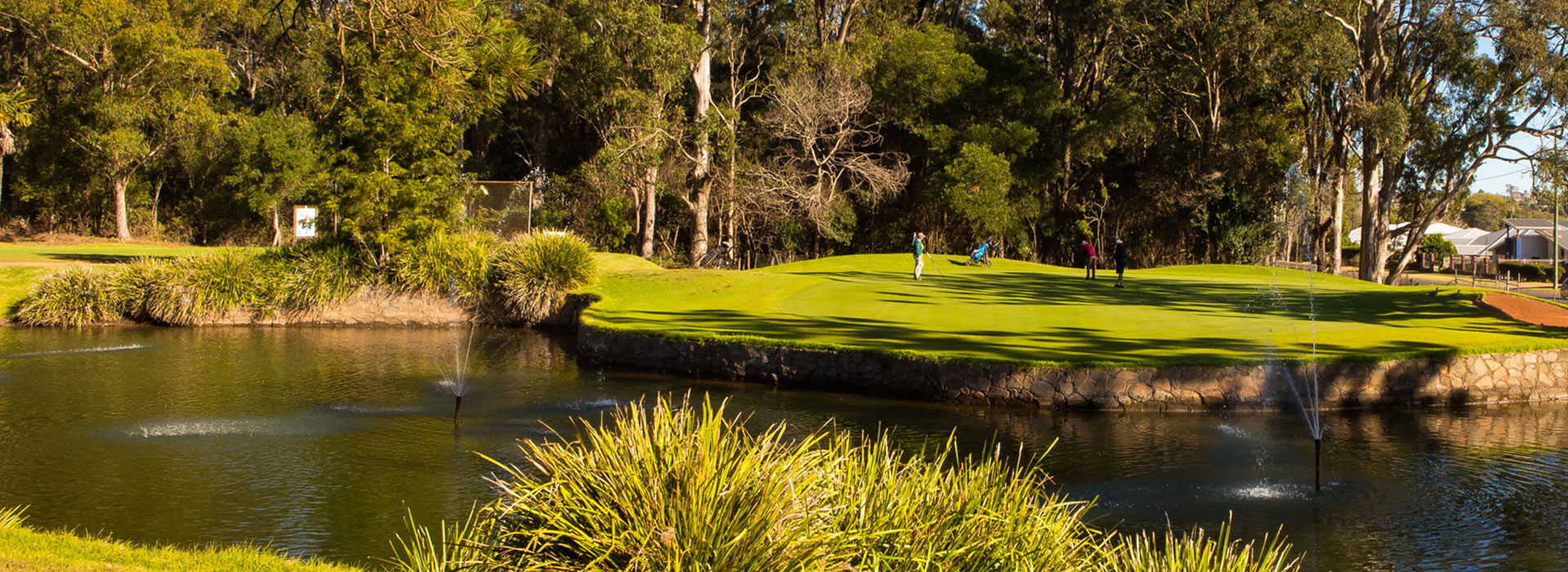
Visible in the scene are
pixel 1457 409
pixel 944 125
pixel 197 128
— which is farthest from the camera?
pixel 197 128

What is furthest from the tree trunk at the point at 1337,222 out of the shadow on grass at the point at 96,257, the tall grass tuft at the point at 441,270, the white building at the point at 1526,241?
the shadow on grass at the point at 96,257

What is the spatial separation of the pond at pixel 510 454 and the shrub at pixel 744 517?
173 inches

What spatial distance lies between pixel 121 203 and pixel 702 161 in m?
25.4

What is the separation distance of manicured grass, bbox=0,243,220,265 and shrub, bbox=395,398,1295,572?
27277 millimetres

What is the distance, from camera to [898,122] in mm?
42812

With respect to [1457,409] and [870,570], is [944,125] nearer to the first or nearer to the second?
[1457,409]

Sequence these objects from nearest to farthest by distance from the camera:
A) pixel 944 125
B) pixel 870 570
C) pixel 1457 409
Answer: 1. pixel 870 570
2. pixel 1457 409
3. pixel 944 125

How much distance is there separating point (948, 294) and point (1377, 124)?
23.3 m

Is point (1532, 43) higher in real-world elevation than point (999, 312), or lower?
higher

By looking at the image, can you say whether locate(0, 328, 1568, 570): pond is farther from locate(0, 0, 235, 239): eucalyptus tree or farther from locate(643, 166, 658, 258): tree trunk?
locate(0, 0, 235, 239): eucalyptus tree

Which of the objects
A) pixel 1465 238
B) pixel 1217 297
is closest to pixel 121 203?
pixel 1217 297

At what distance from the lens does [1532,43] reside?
38.0m

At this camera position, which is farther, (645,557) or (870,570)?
(870,570)

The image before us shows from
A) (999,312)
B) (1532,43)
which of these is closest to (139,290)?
(999,312)
